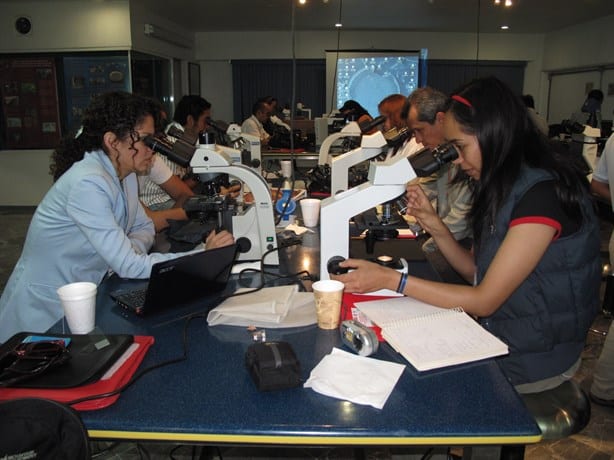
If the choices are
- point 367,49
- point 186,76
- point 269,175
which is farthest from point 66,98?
point 367,49

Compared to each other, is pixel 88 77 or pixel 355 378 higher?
pixel 88 77

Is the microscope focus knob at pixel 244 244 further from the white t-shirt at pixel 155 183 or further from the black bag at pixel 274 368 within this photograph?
the white t-shirt at pixel 155 183

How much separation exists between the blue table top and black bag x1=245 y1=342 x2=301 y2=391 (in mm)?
18

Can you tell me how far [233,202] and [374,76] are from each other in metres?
8.17

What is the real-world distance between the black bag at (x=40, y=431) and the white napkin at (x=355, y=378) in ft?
1.35

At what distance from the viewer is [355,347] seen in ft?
3.60

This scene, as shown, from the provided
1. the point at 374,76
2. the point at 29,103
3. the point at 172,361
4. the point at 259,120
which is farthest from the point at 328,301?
the point at 374,76

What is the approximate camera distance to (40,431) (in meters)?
0.70

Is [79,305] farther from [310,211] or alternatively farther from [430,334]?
[310,211]

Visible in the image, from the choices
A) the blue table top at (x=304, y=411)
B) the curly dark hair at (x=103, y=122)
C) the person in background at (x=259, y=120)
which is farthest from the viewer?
the person in background at (x=259, y=120)

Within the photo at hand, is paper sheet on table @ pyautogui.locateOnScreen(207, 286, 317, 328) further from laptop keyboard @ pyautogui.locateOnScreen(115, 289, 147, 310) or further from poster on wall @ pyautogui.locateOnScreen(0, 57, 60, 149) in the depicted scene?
poster on wall @ pyautogui.locateOnScreen(0, 57, 60, 149)

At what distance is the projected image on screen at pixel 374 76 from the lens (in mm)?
9250

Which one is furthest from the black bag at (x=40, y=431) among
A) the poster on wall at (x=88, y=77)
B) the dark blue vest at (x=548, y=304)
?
the poster on wall at (x=88, y=77)

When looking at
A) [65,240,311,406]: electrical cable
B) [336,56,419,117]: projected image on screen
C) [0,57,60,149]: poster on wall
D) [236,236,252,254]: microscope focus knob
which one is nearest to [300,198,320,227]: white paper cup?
[236,236,252,254]: microscope focus knob
